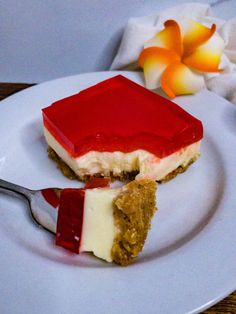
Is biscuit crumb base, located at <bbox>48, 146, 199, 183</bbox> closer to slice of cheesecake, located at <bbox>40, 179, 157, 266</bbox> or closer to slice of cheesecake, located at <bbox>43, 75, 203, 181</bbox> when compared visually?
slice of cheesecake, located at <bbox>43, 75, 203, 181</bbox>

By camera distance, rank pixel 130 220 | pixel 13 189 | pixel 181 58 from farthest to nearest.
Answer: pixel 181 58 < pixel 13 189 < pixel 130 220

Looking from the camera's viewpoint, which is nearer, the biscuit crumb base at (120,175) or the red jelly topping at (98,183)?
the red jelly topping at (98,183)

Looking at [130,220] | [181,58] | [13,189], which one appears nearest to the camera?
[130,220]

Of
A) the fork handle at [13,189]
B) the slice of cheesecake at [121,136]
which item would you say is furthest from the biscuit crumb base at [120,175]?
the fork handle at [13,189]

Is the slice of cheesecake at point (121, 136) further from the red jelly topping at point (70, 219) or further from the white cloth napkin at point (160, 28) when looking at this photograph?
the white cloth napkin at point (160, 28)

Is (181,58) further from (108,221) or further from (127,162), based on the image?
(108,221)

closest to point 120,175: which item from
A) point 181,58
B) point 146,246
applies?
point 146,246
